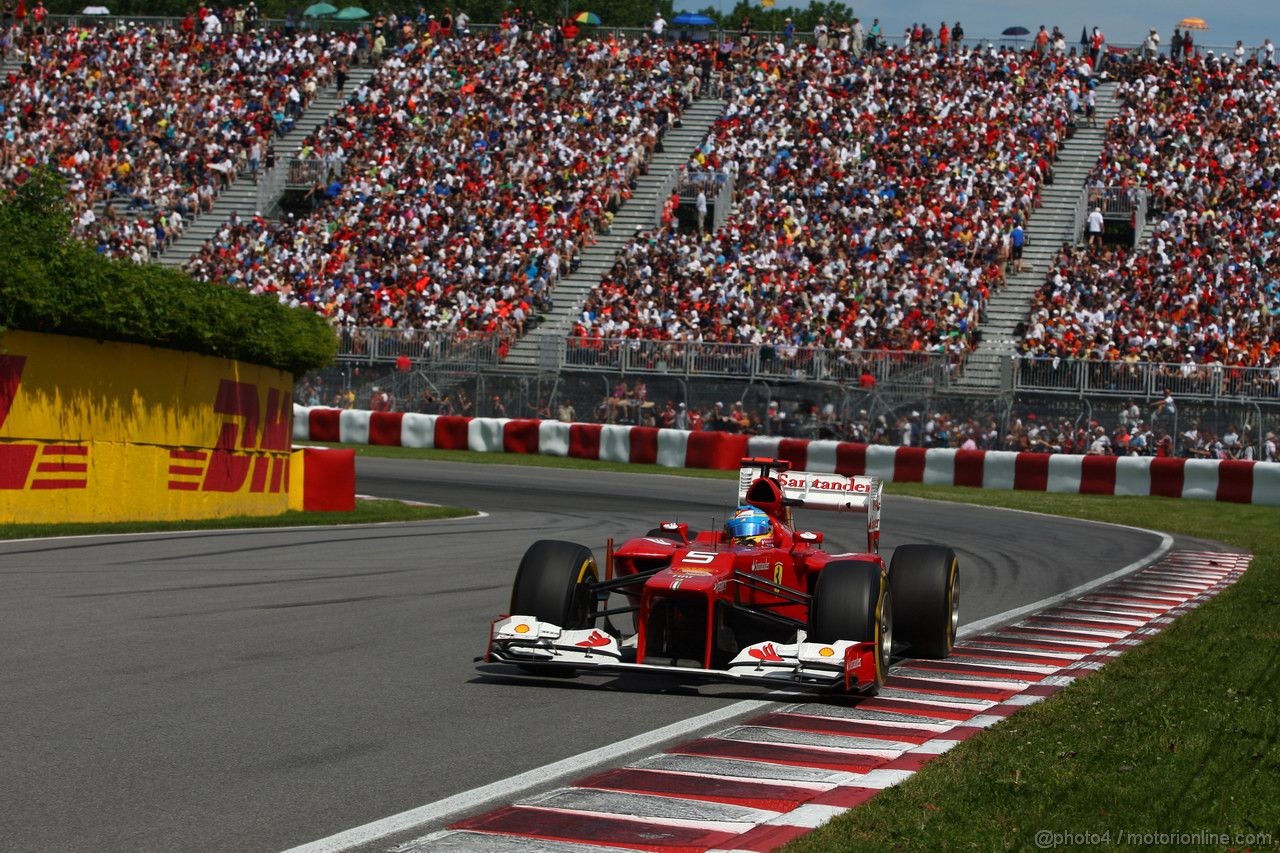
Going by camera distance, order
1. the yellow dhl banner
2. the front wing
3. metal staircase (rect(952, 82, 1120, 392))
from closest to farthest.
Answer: the front wing, the yellow dhl banner, metal staircase (rect(952, 82, 1120, 392))

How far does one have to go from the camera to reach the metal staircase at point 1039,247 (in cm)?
3225

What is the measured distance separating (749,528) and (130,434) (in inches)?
385

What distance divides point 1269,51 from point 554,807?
40319 mm

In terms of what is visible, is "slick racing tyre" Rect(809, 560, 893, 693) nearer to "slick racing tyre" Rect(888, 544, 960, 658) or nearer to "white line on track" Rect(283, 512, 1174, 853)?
"white line on track" Rect(283, 512, 1174, 853)

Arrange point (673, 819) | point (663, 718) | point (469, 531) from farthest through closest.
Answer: point (469, 531)
point (663, 718)
point (673, 819)

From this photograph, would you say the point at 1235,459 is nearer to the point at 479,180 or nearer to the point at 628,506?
the point at 628,506

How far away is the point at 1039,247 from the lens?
38906 mm

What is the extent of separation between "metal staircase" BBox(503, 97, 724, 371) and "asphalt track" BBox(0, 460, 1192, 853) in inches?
702

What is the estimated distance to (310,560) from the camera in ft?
49.7

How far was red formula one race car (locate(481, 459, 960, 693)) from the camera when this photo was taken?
8.91m

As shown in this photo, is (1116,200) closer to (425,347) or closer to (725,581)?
(425,347)

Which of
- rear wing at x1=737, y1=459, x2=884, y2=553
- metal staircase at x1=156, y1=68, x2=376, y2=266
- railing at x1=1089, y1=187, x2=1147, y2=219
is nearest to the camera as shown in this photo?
rear wing at x1=737, y1=459, x2=884, y2=553

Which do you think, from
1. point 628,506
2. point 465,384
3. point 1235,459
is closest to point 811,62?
point 465,384

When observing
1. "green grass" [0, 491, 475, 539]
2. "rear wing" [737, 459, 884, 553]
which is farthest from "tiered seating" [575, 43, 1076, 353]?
"rear wing" [737, 459, 884, 553]
